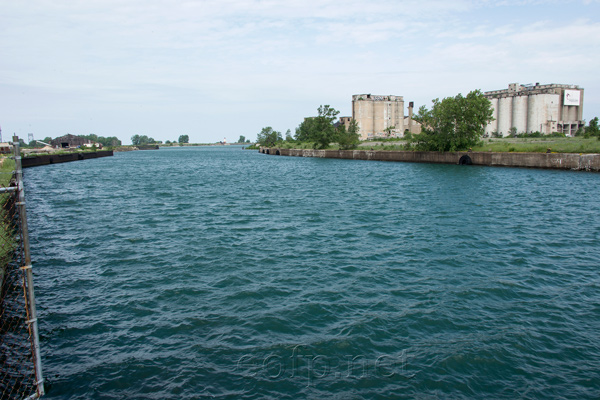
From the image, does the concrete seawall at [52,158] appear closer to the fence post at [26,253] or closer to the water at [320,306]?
the water at [320,306]

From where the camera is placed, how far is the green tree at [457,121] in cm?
6756

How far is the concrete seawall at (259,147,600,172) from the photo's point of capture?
160 feet

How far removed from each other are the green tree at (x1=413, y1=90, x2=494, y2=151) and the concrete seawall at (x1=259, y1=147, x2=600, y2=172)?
6.76 feet

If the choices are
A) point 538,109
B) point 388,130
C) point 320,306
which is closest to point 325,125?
point 388,130

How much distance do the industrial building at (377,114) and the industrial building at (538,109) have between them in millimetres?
32024

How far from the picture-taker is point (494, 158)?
198 feet

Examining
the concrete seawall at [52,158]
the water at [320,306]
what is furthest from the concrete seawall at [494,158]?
the concrete seawall at [52,158]

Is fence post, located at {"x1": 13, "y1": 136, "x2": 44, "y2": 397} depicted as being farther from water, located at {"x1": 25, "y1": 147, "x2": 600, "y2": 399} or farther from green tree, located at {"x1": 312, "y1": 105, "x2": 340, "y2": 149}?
green tree, located at {"x1": 312, "y1": 105, "x2": 340, "y2": 149}

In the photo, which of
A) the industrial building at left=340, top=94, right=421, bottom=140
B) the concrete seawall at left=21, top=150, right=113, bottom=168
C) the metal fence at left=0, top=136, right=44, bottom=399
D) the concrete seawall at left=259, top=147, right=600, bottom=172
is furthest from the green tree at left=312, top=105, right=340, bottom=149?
the metal fence at left=0, top=136, right=44, bottom=399

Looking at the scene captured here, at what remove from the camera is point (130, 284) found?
1343 cm

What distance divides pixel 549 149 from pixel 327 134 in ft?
220

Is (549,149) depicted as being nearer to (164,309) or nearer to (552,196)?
(552,196)

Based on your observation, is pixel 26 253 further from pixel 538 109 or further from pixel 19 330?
pixel 538 109

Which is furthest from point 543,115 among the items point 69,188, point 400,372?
point 400,372
